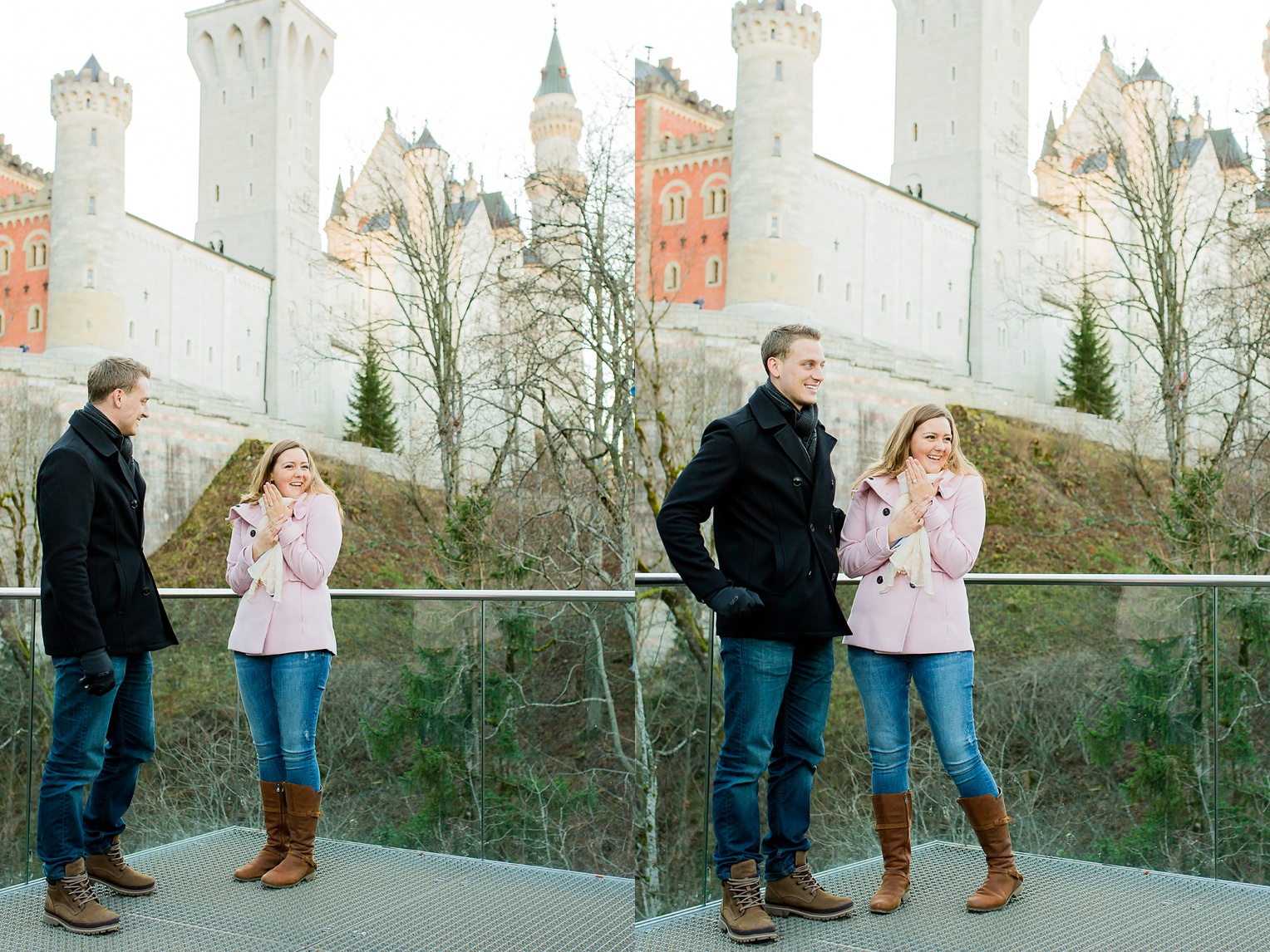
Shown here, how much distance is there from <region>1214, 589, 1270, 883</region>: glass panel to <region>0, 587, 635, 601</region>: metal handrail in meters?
1.81

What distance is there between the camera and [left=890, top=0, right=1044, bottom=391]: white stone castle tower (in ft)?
51.2

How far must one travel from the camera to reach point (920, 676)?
251 cm

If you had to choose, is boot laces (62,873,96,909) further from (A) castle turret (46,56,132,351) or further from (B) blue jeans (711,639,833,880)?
(A) castle turret (46,56,132,351)

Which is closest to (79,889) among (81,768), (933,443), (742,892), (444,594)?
(81,768)

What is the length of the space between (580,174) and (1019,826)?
2.35 meters

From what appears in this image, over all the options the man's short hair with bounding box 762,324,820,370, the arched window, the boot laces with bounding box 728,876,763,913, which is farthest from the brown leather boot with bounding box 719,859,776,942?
the arched window

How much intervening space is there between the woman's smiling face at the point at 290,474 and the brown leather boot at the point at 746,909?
4.64 ft

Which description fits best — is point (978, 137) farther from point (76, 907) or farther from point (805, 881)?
point (76, 907)

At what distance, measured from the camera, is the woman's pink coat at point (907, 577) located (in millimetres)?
2469

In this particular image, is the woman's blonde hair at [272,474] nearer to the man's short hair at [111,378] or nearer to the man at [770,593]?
the man's short hair at [111,378]

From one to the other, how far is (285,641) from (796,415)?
1381 mm

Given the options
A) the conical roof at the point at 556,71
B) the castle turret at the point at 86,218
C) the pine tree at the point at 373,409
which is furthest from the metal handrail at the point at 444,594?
the castle turret at the point at 86,218

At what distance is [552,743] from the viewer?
3.18 meters

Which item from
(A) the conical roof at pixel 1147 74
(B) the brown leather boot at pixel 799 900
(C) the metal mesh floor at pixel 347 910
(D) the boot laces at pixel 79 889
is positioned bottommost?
(C) the metal mesh floor at pixel 347 910
